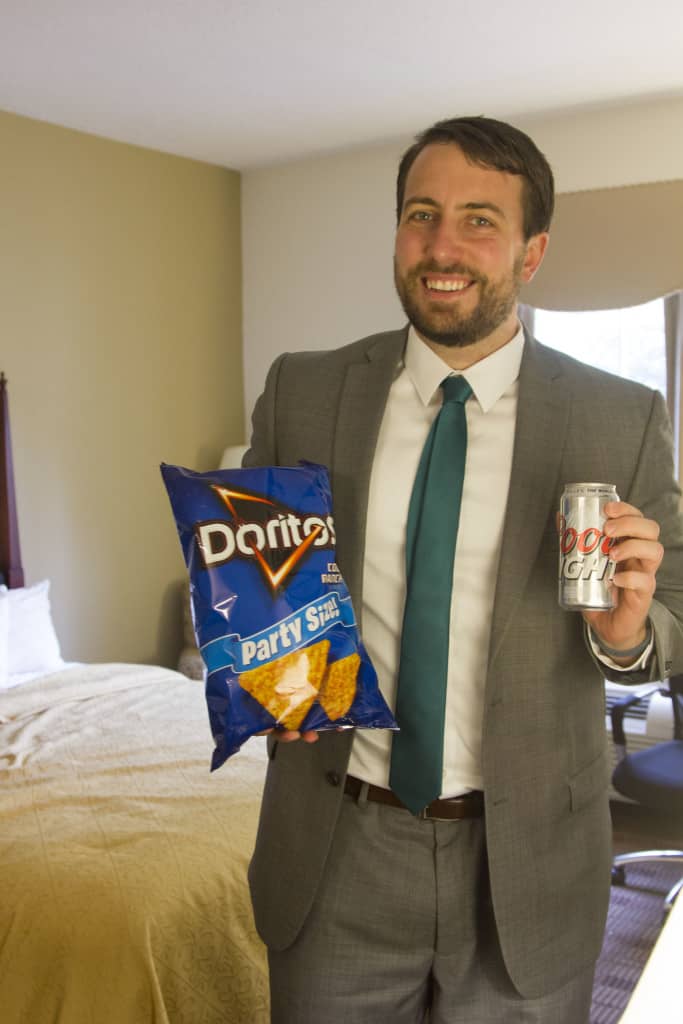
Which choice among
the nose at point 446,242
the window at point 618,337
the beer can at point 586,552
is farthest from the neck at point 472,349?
the window at point 618,337

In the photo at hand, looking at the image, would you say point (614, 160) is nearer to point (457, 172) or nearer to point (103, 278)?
point (103, 278)

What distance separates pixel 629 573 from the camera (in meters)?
1.22

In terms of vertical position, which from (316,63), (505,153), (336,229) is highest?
(316,63)

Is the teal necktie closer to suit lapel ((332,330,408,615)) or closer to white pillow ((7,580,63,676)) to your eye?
suit lapel ((332,330,408,615))

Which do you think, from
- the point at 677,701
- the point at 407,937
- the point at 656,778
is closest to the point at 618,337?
the point at 677,701

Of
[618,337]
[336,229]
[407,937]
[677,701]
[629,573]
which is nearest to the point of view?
[629,573]

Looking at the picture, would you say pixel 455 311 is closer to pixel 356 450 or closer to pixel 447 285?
pixel 447 285

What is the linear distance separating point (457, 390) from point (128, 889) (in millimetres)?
1318

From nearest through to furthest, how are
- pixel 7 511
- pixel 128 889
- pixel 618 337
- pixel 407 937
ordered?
pixel 407 937, pixel 128 889, pixel 7 511, pixel 618 337

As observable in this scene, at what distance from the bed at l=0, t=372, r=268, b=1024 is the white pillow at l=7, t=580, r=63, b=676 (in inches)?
26.9

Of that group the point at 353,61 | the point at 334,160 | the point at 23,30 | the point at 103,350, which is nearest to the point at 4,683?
the point at 103,350

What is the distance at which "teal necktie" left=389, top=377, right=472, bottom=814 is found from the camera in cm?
131

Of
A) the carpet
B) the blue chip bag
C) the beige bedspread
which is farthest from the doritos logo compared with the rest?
the carpet

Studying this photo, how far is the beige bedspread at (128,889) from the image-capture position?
199cm
